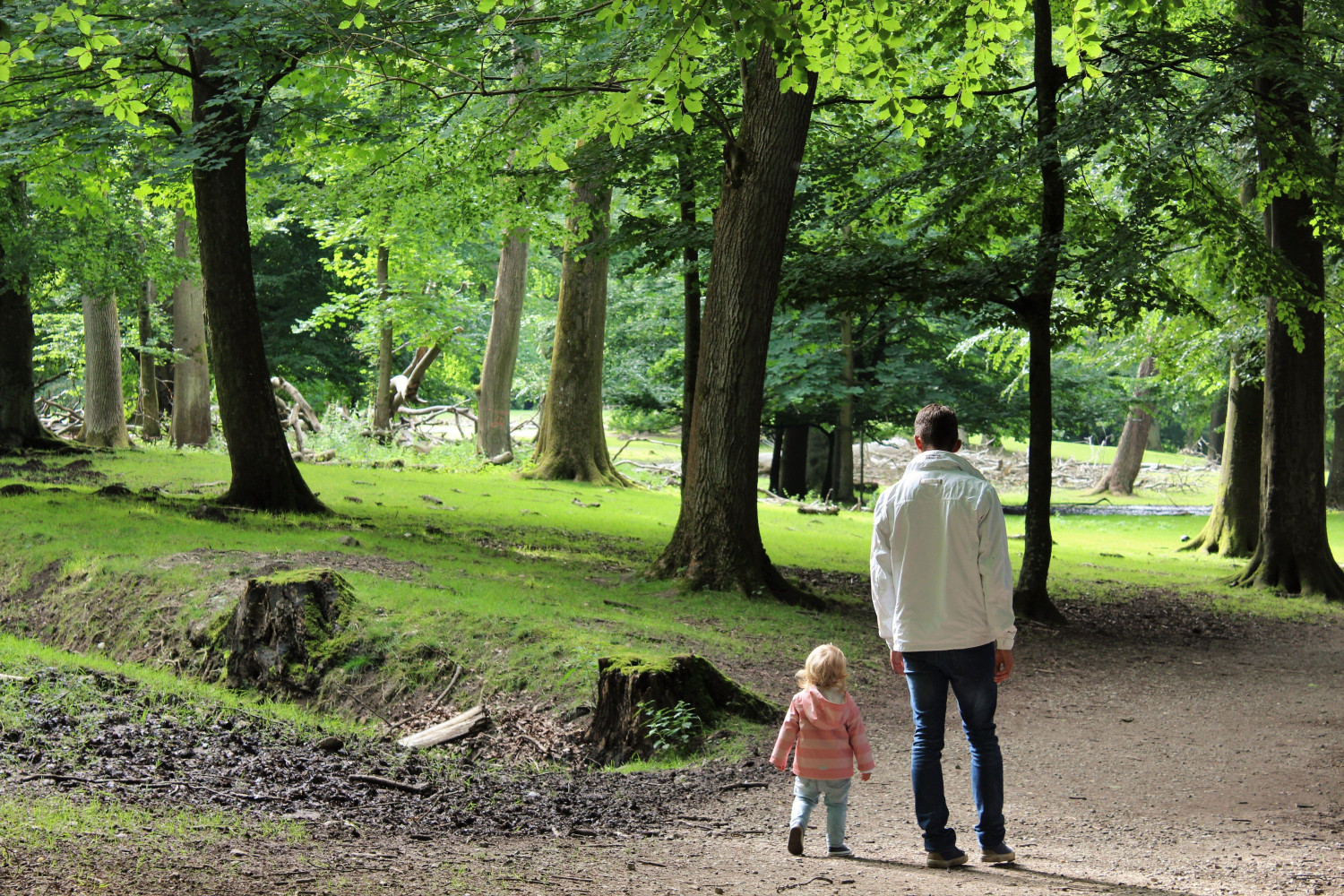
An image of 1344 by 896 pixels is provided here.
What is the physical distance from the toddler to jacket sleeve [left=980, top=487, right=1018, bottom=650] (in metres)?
0.68

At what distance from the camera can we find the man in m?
4.61

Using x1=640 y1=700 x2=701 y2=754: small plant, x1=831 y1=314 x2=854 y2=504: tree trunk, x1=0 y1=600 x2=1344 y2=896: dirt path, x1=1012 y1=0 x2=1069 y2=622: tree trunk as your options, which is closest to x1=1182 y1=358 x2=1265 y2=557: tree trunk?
x1=1012 y1=0 x2=1069 y2=622: tree trunk

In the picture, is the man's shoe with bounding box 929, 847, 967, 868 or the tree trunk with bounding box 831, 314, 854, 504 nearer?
the man's shoe with bounding box 929, 847, 967, 868

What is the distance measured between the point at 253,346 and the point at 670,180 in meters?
5.73

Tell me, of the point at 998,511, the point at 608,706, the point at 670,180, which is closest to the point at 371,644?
the point at 608,706

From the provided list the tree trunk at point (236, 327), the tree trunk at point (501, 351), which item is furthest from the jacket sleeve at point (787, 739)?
the tree trunk at point (501, 351)

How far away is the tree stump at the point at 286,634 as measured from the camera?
27.2 feet

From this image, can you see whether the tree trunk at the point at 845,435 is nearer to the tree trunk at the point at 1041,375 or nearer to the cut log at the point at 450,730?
the tree trunk at the point at 1041,375

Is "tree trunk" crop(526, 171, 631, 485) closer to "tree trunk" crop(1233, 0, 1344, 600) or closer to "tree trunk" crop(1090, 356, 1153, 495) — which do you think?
"tree trunk" crop(1233, 0, 1344, 600)

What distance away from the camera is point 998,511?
4.58 meters

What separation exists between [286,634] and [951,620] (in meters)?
5.71

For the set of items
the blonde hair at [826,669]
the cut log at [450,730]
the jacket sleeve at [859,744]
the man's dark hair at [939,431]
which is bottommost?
the cut log at [450,730]

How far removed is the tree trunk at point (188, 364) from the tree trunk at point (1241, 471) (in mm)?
19741

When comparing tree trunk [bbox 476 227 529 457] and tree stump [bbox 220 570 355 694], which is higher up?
tree trunk [bbox 476 227 529 457]
